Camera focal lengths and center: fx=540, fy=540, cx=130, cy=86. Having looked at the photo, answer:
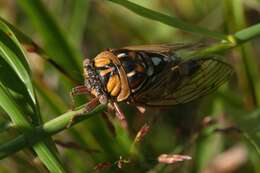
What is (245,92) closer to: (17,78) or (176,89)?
(176,89)

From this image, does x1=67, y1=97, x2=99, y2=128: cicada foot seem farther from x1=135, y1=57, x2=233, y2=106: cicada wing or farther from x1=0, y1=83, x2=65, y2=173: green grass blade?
x1=135, y1=57, x2=233, y2=106: cicada wing

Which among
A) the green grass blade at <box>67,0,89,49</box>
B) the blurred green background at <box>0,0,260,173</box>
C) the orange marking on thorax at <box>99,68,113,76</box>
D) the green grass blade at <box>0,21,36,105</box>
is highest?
the green grass blade at <box>0,21,36,105</box>

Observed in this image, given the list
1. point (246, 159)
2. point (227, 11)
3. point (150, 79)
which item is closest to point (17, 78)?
point (150, 79)

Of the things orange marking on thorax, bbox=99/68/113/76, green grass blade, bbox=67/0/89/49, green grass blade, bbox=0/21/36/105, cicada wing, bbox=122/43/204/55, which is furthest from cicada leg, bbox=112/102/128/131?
green grass blade, bbox=67/0/89/49

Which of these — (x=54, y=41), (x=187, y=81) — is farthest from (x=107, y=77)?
(x=187, y=81)

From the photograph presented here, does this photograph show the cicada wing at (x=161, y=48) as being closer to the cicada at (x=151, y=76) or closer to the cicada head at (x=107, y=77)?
the cicada at (x=151, y=76)

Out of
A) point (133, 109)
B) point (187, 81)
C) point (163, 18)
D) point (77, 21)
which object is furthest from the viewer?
point (133, 109)

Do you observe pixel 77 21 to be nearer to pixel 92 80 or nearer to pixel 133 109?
pixel 133 109
